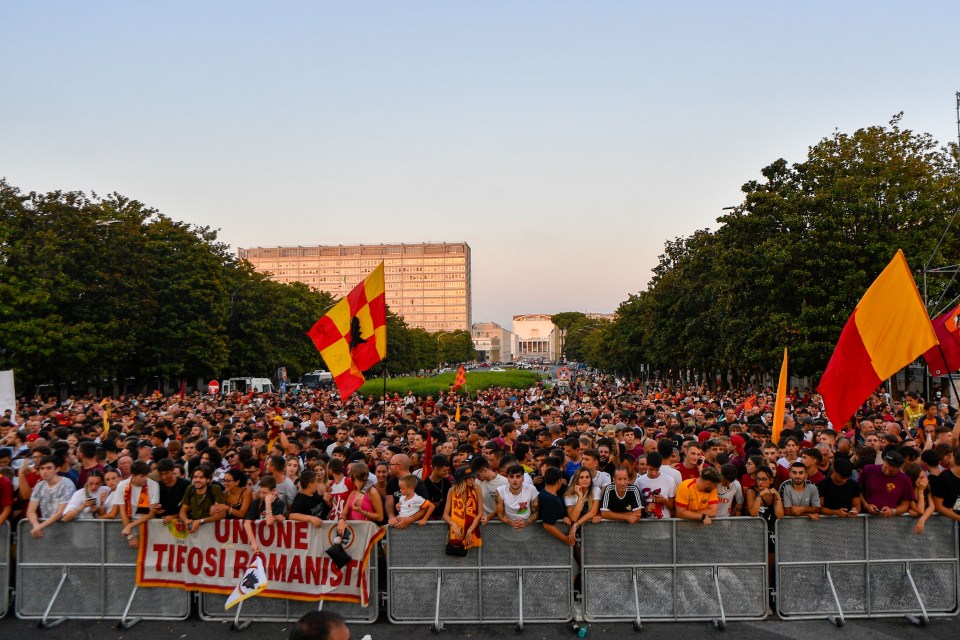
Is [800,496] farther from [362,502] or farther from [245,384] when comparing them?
[245,384]

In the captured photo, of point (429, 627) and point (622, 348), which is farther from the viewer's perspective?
point (622, 348)

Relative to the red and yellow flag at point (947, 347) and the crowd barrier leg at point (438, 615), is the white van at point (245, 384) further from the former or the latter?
the crowd barrier leg at point (438, 615)

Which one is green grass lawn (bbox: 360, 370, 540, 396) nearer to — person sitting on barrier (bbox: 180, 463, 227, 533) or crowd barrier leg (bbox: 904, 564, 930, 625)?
person sitting on barrier (bbox: 180, 463, 227, 533)

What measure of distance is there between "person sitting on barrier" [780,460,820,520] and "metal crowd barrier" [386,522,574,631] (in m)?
2.23

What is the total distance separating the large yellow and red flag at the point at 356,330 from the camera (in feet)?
42.6

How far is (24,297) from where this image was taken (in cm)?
2956

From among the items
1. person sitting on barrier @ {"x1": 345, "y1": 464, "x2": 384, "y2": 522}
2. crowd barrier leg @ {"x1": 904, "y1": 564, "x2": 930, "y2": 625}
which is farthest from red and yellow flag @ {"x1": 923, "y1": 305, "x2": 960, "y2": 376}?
person sitting on barrier @ {"x1": 345, "y1": 464, "x2": 384, "y2": 522}

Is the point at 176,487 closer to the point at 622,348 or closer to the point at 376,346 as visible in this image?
the point at 376,346

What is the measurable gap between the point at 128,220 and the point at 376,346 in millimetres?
30517

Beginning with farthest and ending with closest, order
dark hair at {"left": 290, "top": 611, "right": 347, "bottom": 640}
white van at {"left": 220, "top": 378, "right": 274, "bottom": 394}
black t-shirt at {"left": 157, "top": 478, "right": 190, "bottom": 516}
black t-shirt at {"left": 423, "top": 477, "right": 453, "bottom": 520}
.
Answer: white van at {"left": 220, "top": 378, "right": 274, "bottom": 394}, black t-shirt at {"left": 423, "top": 477, "right": 453, "bottom": 520}, black t-shirt at {"left": 157, "top": 478, "right": 190, "bottom": 516}, dark hair at {"left": 290, "top": 611, "right": 347, "bottom": 640}

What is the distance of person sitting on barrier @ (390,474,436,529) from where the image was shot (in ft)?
22.1

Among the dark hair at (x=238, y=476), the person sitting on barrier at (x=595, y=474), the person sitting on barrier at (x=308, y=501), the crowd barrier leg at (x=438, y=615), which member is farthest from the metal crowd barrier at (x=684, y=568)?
the dark hair at (x=238, y=476)

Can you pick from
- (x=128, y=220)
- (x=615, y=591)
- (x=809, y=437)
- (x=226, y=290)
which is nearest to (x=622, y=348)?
(x=226, y=290)

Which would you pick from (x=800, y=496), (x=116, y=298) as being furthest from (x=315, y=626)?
(x=116, y=298)
